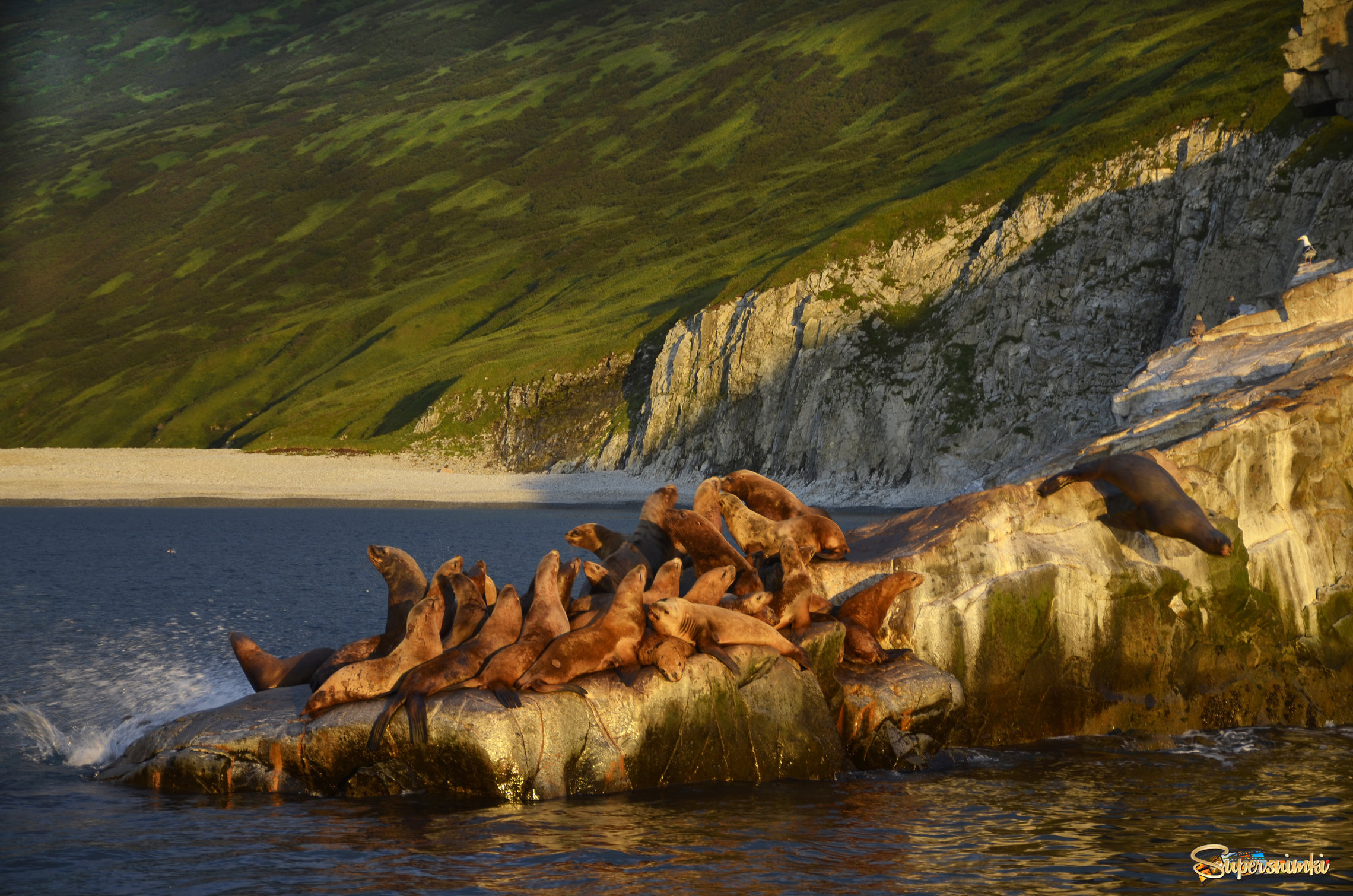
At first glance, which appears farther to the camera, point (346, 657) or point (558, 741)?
point (346, 657)

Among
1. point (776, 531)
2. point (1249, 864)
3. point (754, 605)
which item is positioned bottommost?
point (1249, 864)

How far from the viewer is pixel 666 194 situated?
189625 mm

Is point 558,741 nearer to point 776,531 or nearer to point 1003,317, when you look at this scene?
point 776,531

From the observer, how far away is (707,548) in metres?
20.4

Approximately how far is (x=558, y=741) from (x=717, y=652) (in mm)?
2722

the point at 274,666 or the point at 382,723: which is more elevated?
the point at 274,666

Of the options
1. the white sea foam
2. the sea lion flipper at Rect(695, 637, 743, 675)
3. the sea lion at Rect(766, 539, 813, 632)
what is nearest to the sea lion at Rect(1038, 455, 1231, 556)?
the sea lion at Rect(766, 539, 813, 632)

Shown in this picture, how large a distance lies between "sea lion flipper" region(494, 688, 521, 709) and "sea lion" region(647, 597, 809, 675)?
2385 mm

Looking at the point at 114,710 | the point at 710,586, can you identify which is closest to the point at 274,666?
the point at 114,710

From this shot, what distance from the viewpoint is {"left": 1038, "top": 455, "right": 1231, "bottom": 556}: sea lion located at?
1911 cm

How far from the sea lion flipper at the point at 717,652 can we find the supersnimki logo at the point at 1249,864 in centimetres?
659

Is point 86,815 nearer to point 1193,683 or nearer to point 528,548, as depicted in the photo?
point 1193,683

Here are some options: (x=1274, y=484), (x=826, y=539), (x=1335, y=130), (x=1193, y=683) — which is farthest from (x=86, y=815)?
(x=1335, y=130)

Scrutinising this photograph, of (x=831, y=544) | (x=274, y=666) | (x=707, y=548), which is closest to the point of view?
(x=274, y=666)
